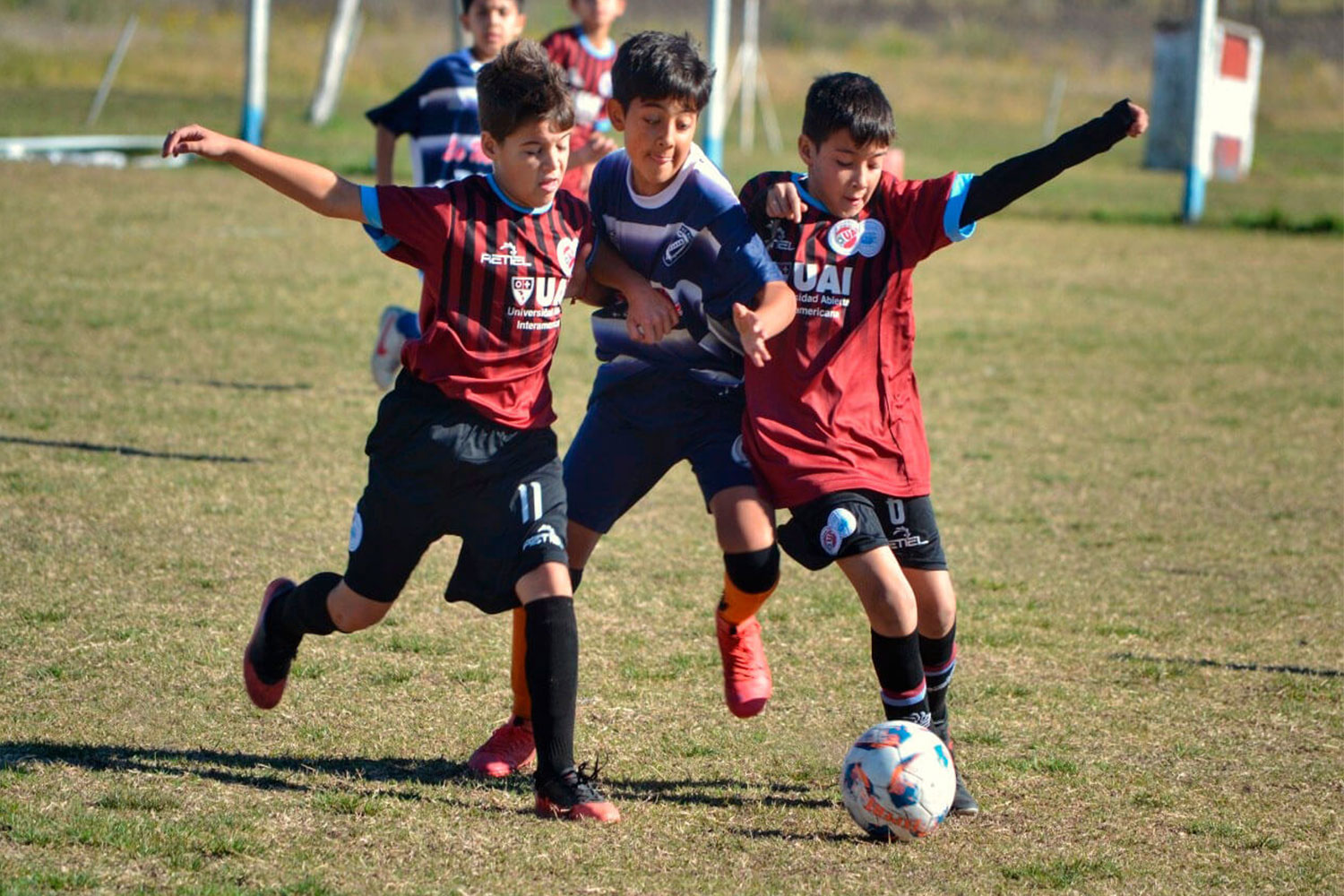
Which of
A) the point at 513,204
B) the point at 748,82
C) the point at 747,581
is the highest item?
the point at 748,82

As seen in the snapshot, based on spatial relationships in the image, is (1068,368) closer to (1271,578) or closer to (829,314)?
(1271,578)

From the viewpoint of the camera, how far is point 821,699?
4930mm

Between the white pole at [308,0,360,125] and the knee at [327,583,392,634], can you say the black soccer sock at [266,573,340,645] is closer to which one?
the knee at [327,583,392,634]

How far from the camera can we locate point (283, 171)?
3.74 metres

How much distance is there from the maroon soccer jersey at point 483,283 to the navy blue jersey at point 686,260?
0.82 feet

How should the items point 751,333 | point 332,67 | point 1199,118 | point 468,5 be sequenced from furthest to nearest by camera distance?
point 332,67
point 1199,118
point 468,5
point 751,333

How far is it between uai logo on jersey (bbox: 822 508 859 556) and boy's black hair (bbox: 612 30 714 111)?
107 centimetres

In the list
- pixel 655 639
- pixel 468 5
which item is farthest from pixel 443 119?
pixel 655 639

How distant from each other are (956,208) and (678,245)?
698 mm

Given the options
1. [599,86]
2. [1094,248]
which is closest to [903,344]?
[599,86]

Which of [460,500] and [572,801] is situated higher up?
[460,500]

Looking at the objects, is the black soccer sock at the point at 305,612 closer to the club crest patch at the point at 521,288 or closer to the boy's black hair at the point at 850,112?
the club crest patch at the point at 521,288

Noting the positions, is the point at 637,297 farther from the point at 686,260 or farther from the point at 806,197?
the point at 806,197

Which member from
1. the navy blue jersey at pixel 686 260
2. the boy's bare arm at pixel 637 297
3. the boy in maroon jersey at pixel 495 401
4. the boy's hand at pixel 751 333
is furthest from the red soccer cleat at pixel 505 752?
the boy's hand at pixel 751 333
